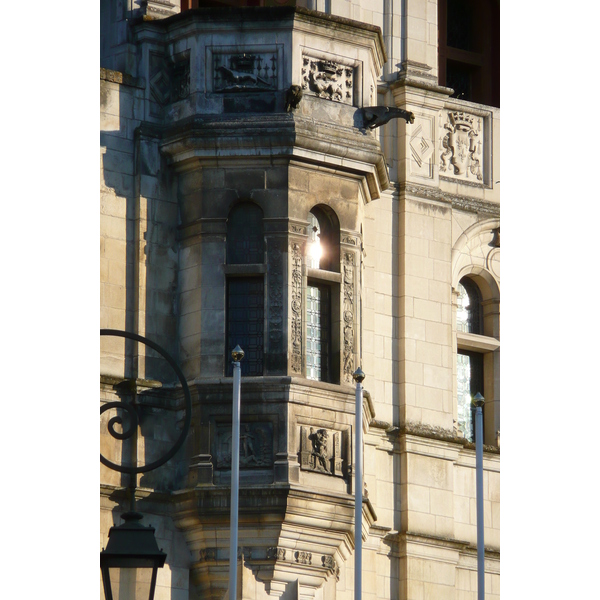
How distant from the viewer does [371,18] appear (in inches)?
1149

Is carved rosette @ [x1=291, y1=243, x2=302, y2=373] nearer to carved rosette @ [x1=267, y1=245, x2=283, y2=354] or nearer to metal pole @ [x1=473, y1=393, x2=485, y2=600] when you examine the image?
carved rosette @ [x1=267, y1=245, x2=283, y2=354]

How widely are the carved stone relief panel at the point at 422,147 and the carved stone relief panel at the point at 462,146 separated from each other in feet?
1.15

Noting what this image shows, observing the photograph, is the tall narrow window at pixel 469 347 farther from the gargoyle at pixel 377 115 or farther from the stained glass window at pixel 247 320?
the stained glass window at pixel 247 320

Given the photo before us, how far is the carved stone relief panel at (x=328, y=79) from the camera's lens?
26281mm

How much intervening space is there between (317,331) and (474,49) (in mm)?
7136

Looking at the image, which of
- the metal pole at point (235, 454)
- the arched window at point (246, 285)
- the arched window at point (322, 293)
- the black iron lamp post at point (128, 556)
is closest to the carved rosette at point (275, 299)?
the arched window at point (246, 285)

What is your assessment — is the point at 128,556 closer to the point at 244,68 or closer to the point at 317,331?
the point at 317,331

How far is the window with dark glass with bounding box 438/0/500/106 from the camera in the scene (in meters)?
31.0

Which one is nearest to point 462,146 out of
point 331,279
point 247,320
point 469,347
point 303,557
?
point 469,347

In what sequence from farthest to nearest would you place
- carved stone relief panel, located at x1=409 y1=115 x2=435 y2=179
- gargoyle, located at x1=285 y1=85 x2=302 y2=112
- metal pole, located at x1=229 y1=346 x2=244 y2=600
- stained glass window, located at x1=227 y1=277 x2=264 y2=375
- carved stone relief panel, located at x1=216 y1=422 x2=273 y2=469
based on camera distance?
1. carved stone relief panel, located at x1=409 y1=115 x2=435 y2=179
2. gargoyle, located at x1=285 y1=85 x2=302 y2=112
3. stained glass window, located at x1=227 y1=277 x2=264 y2=375
4. carved stone relief panel, located at x1=216 y1=422 x2=273 y2=469
5. metal pole, located at x1=229 y1=346 x2=244 y2=600

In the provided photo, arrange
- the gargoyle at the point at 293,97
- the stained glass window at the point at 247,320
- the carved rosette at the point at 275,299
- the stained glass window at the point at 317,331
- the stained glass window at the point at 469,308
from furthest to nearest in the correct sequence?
the stained glass window at the point at 469,308 → the stained glass window at the point at 317,331 → the gargoyle at the point at 293,97 → the stained glass window at the point at 247,320 → the carved rosette at the point at 275,299

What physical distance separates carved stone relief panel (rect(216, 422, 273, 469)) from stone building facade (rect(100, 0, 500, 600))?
18 millimetres

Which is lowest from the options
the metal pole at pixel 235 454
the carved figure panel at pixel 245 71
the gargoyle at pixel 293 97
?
the metal pole at pixel 235 454

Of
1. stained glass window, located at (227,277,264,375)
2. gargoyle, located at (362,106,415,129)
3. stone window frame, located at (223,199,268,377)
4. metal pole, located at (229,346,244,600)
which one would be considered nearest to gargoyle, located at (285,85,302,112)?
gargoyle, located at (362,106,415,129)
